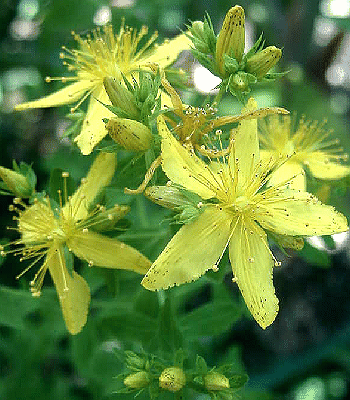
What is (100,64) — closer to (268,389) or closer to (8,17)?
(8,17)

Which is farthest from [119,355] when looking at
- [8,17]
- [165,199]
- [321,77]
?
[321,77]

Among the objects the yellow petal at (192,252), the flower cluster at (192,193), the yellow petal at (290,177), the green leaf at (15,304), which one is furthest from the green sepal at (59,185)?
the yellow petal at (290,177)

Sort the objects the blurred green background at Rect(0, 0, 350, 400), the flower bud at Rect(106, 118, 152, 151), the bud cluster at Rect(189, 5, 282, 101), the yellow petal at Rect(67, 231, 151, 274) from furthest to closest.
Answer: the blurred green background at Rect(0, 0, 350, 400), the yellow petal at Rect(67, 231, 151, 274), the bud cluster at Rect(189, 5, 282, 101), the flower bud at Rect(106, 118, 152, 151)

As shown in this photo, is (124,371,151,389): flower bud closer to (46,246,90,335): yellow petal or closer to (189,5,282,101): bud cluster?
(46,246,90,335): yellow petal

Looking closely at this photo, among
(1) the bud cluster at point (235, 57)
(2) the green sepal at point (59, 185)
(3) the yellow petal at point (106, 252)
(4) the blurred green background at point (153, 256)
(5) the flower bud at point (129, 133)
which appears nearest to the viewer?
(5) the flower bud at point (129, 133)

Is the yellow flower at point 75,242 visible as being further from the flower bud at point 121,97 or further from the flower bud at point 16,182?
the flower bud at point 121,97

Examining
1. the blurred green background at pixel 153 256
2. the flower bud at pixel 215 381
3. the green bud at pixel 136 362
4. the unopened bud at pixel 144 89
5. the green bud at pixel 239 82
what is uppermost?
the green bud at pixel 239 82

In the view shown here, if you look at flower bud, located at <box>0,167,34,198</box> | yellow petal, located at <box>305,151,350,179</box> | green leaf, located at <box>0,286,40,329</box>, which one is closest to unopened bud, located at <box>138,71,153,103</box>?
flower bud, located at <box>0,167,34,198</box>
